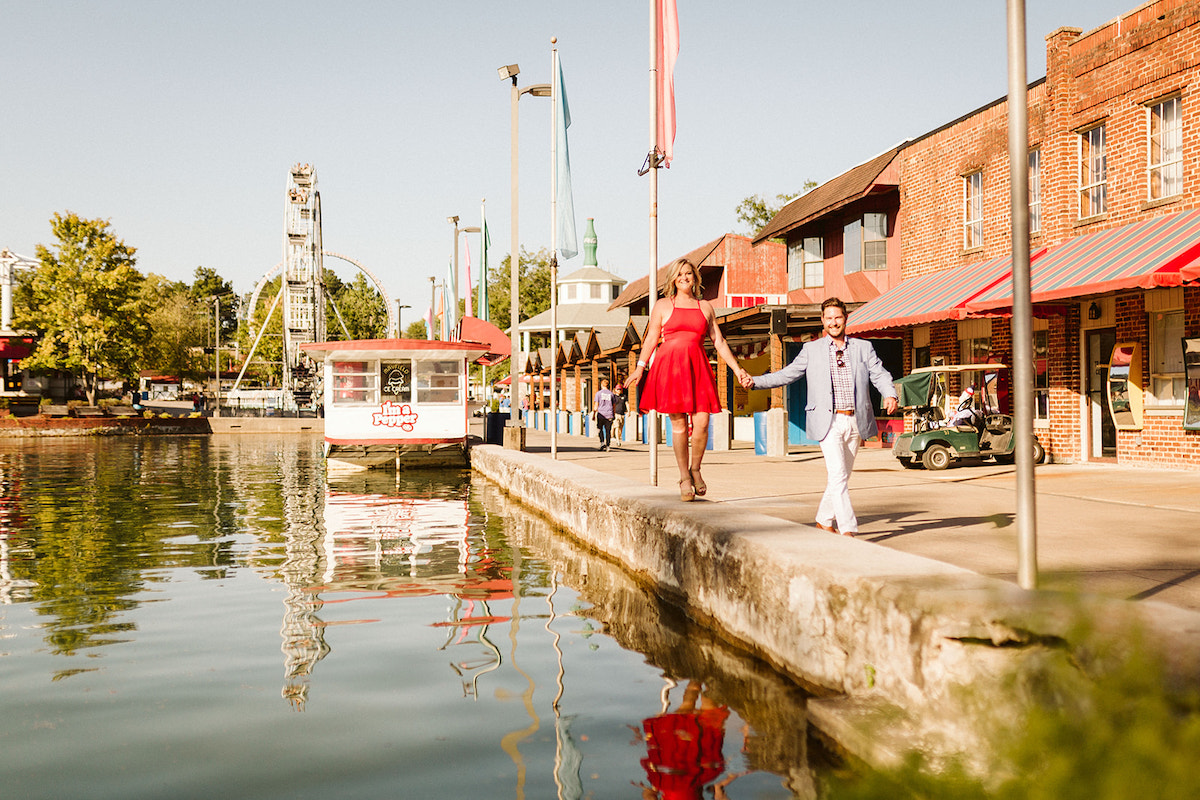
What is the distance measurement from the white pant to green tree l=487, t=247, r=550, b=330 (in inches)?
3213

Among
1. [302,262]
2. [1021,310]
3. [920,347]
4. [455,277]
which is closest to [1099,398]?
[920,347]

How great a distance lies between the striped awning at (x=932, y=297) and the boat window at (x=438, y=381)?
856 centimetres

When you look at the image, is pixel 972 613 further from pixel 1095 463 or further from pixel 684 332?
pixel 1095 463

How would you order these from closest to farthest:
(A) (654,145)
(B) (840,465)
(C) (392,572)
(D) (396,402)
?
(B) (840,465) < (C) (392,572) < (A) (654,145) < (D) (396,402)

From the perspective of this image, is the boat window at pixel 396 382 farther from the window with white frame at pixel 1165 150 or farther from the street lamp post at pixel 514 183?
the window with white frame at pixel 1165 150

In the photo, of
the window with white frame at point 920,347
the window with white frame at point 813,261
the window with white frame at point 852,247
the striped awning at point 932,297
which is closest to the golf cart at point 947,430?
the striped awning at point 932,297

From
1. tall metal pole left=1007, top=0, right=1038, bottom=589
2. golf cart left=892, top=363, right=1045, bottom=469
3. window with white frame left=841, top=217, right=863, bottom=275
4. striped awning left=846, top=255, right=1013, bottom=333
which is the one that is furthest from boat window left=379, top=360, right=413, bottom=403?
tall metal pole left=1007, top=0, right=1038, bottom=589

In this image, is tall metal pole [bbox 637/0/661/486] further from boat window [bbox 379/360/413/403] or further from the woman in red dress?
boat window [bbox 379/360/413/403]

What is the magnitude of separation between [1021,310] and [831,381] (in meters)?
3.32

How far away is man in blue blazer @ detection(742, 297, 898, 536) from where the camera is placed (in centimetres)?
766

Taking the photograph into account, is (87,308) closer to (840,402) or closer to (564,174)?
(564,174)

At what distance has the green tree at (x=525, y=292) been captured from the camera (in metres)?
91.4

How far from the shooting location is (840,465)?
7.64m

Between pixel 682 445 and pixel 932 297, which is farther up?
pixel 932 297
